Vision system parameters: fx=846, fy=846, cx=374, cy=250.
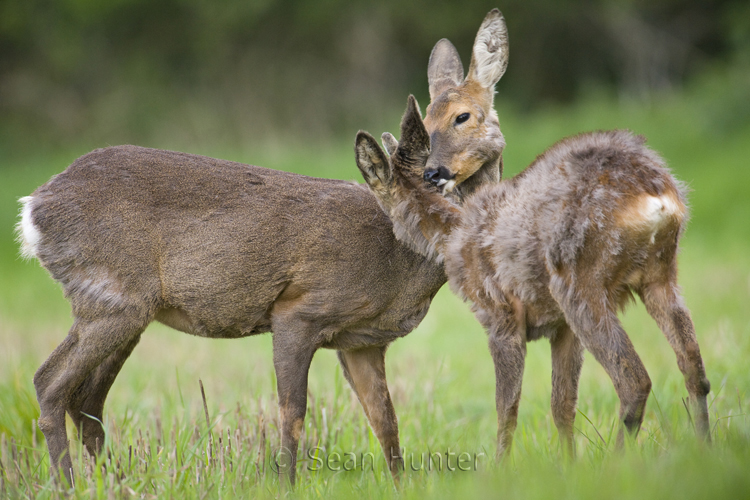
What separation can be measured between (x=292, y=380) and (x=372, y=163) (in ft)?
4.34

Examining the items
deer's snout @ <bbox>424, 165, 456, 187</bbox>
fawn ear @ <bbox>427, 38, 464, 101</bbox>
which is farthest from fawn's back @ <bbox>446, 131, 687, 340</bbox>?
fawn ear @ <bbox>427, 38, 464, 101</bbox>

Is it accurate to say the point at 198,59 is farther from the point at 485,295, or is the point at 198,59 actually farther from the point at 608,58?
the point at 485,295

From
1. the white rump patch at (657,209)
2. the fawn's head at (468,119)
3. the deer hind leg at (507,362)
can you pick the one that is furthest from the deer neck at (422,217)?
the white rump patch at (657,209)

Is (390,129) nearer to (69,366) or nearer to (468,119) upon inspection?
(468,119)

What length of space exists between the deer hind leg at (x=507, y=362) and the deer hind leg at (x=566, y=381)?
38cm

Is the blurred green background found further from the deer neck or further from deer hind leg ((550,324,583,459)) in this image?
the deer neck

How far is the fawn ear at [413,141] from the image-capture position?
15.8ft

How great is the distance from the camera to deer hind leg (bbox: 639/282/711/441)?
3.95 m

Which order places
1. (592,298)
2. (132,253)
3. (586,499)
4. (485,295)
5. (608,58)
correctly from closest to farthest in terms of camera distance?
(586,499) < (592,298) < (485,295) < (132,253) < (608,58)

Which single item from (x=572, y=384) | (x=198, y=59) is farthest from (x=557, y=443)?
(x=198, y=59)

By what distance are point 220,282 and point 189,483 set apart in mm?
1246

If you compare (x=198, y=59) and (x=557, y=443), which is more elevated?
(x=198, y=59)

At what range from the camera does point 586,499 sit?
296 centimetres

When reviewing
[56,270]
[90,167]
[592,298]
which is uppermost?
[90,167]
